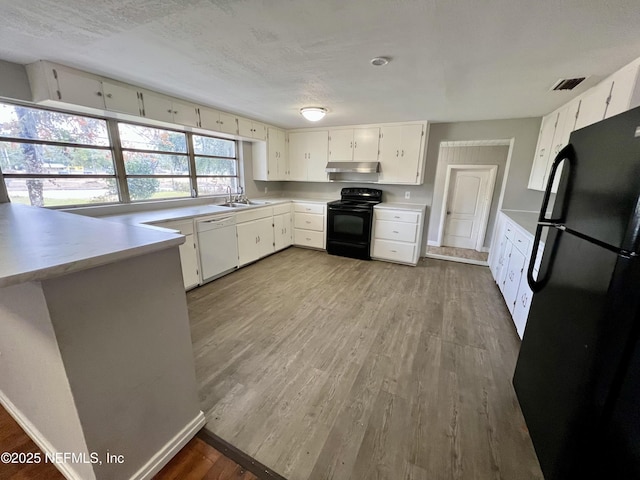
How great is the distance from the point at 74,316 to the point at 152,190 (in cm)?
289

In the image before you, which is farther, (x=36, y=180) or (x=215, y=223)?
(x=215, y=223)

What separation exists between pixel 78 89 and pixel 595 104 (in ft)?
15.3

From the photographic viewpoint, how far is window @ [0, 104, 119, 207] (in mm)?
2225

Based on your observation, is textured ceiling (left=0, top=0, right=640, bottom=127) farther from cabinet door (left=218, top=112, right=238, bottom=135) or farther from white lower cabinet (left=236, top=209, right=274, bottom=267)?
white lower cabinet (left=236, top=209, right=274, bottom=267)

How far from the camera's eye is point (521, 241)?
2.52 metres

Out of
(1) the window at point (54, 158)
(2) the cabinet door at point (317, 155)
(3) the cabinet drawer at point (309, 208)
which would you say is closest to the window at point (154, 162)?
(1) the window at point (54, 158)

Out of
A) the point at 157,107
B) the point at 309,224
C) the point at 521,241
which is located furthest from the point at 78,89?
the point at 521,241

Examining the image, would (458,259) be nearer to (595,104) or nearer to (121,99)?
(595,104)

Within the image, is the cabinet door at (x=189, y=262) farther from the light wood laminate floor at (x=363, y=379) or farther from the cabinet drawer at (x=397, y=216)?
the cabinet drawer at (x=397, y=216)

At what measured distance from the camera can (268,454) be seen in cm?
131

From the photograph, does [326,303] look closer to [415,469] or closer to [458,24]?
[415,469]

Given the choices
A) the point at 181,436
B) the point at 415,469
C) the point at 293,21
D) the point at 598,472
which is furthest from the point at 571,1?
the point at 181,436

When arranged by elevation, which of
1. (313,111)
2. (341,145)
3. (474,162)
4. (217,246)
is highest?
(313,111)

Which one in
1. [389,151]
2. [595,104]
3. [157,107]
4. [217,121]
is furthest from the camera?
[389,151]
